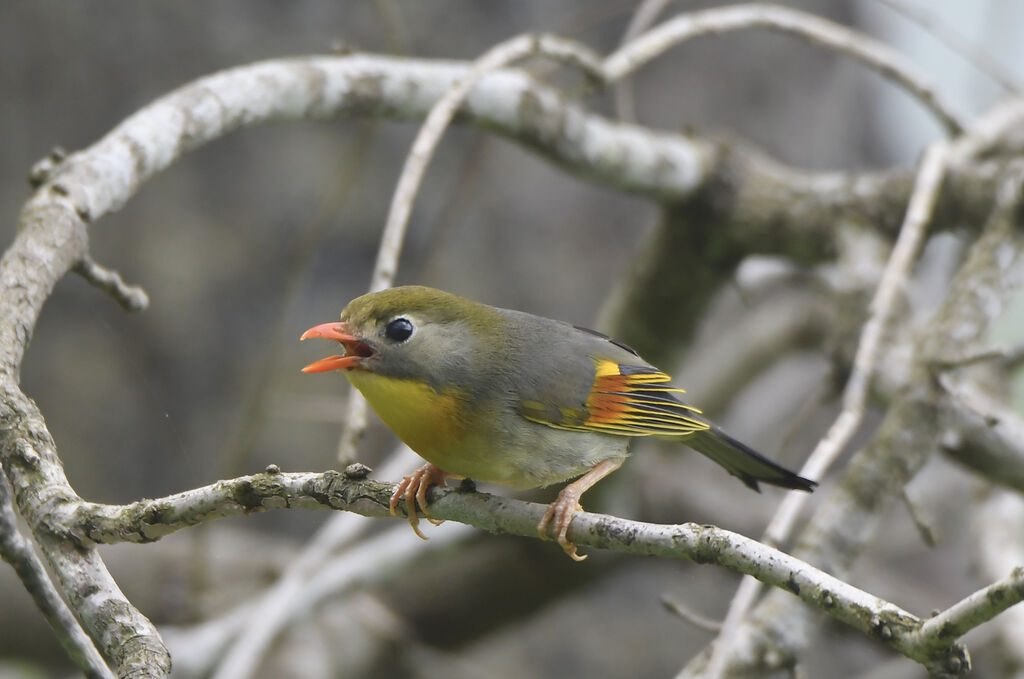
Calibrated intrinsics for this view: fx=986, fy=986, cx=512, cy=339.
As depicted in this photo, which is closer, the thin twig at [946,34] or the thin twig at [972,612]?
the thin twig at [972,612]

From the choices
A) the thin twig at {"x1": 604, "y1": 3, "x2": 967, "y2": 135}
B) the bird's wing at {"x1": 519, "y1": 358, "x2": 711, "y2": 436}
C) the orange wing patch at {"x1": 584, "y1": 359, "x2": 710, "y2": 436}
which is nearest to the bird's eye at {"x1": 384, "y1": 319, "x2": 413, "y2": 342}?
the bird's wing at {"x1": 519, "y1": 358, "x2": 711, "y2": 436}

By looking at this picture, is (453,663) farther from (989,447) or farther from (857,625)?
(857,625)

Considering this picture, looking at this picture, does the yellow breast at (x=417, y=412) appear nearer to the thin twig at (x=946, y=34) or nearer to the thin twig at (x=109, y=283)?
the thin twig at (x=109, y=283)

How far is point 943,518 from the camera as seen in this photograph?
5750 millimetres

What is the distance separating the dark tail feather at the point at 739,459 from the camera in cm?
276

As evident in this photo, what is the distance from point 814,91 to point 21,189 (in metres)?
5.74

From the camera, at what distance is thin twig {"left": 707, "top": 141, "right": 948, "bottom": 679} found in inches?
106

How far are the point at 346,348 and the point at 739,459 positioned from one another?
4.11 ft

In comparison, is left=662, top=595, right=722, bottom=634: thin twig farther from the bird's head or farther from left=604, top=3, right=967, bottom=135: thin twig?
left=604, top=3, right=967, bottom=135: thin twig

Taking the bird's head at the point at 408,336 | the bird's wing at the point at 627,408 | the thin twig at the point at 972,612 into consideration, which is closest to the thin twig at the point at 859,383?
the bird's wing at the point at 627,408

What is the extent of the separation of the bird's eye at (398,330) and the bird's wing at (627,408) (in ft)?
1.51

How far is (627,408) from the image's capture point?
8.79ft

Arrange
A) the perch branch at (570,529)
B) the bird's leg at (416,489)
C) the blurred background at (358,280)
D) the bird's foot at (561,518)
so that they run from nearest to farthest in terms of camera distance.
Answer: the perch branch at (570,529), the bird's foot at (561,518), the bird's leg at (416,489), the blurred background at (358,280)

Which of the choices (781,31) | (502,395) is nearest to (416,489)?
(502,395)
